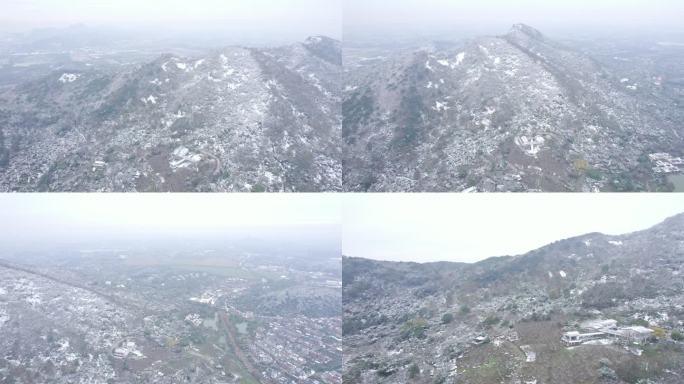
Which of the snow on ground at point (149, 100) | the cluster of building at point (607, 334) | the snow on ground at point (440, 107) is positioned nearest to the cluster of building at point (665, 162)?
the cluster of building at point (607, 334)

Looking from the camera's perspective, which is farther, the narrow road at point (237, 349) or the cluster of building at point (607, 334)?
the narrow road at point (237, 349)

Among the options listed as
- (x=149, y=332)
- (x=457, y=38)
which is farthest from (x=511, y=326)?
(x=457, y=38)

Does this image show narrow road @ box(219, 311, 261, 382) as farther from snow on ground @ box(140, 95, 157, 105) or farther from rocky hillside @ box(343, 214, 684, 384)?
snow on ground @ box(140, 95, 157, 105)

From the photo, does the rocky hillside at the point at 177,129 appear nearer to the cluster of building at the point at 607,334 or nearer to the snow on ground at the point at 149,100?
the snow on ground at the point at 149,100

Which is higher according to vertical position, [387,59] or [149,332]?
[387,59]

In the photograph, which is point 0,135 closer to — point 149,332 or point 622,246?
point 149,332

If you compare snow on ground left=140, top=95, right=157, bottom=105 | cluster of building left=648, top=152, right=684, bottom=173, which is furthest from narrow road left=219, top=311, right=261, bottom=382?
cluster of building left=648, top=152, right=684, bottom=173
